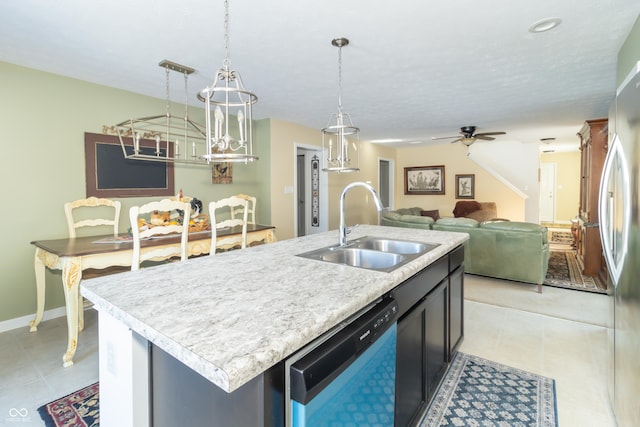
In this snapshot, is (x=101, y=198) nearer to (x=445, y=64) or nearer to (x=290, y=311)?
(x=290, y=311)

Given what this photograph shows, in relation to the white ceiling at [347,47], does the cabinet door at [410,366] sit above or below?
below

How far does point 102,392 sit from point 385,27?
97.7 inches

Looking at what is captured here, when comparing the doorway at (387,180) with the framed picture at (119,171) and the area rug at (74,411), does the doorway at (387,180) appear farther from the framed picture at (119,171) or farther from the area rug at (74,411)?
the area rug at (74,411)

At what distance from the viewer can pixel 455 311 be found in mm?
2248

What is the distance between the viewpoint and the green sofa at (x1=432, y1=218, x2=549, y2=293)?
12.1ft

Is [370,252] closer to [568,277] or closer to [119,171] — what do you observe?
[119,171]

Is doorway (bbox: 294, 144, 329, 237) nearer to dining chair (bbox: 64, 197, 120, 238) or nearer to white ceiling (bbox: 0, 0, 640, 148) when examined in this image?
white ceiling (bbox: 0, 0, 640, 148)

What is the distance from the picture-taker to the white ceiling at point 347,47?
1959 mm

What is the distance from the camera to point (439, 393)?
1.97 meters

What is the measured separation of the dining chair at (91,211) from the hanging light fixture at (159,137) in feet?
1.74

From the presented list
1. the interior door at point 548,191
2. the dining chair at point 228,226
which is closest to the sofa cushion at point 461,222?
the dining chair at point 228,226

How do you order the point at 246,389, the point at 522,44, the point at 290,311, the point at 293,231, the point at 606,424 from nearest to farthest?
the point at 246,389 < the point at 290,311 < the point at 606,424 < the point at 522,44 < the point at 293,231

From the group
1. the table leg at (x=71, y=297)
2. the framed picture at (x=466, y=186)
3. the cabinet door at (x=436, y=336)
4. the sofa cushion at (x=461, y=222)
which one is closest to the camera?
the cabinet door at (x=436, y=336)

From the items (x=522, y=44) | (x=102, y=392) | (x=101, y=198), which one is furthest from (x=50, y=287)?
(x=522, y=44)
